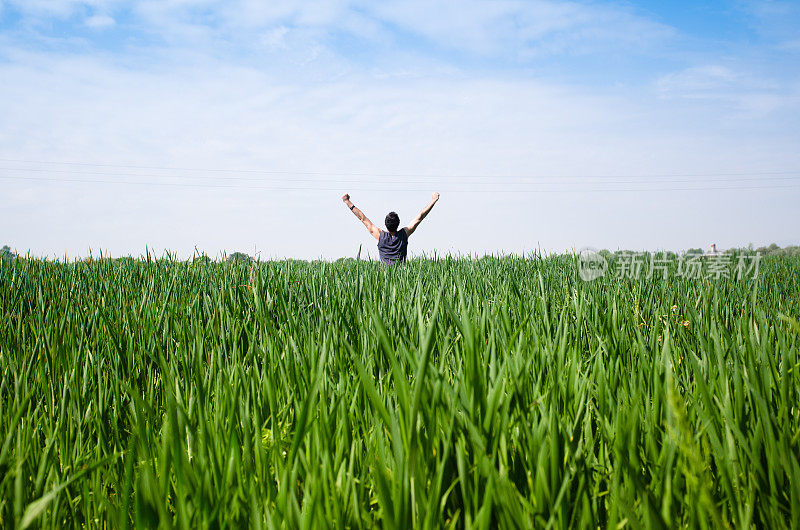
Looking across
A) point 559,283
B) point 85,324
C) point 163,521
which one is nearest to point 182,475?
point 163,521

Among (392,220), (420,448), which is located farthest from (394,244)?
(420,448)

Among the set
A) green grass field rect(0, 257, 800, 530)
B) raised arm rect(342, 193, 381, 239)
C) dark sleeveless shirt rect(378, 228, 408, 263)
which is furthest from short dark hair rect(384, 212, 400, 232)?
green grass field rect(0, 257, 800, 530)

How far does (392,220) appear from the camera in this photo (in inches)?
310

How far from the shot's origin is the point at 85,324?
2.44 m

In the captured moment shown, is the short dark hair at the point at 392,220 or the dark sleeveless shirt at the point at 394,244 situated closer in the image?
the short dark hair at the point at 392,220

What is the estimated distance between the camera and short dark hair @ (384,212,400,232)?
7867 mm

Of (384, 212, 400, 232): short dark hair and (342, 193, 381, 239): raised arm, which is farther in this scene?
(342, 193, 381, 239): raised arm

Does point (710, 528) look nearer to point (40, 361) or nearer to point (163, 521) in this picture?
point (163, 521)

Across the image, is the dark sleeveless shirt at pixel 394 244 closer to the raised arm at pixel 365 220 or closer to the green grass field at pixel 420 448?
the raised arm at pixel 365 220

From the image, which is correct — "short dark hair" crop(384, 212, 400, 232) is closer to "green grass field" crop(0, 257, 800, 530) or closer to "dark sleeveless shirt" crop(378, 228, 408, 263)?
"dark sleeveless shirt" crop(378, 228, 408, 263)

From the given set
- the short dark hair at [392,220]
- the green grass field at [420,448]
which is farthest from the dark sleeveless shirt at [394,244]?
the green grass field at [420,448]

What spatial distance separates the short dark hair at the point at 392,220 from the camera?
310 inches

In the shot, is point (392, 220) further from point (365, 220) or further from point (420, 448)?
point (420, 448)

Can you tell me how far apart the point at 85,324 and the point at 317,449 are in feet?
6.45
